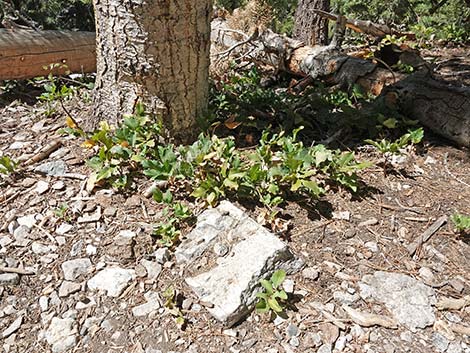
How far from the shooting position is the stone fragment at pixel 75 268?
7.03 feet

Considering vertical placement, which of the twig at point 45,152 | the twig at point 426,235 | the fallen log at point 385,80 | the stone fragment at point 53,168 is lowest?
the twig at point 426,235

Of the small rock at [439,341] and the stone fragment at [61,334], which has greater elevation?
the small rock at [439,341]

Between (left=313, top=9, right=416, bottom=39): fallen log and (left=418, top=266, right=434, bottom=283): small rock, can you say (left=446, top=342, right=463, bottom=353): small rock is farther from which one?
(left=313, top=9, right=416, bottom=39): fallen log

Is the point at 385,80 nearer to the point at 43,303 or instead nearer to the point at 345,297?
the point at 345,297

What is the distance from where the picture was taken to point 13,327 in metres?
1.93

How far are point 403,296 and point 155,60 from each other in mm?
2023

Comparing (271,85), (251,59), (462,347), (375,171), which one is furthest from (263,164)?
(251,59)

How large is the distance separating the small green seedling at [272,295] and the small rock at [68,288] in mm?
938

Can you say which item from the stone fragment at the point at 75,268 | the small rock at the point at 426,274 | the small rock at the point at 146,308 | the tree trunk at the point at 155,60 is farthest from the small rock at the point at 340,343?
the tree trunk at the point at 155,60

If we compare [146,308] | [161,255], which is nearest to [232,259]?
[161,255]

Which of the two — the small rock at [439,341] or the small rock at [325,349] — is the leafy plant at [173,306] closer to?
the small rock at [325,349]

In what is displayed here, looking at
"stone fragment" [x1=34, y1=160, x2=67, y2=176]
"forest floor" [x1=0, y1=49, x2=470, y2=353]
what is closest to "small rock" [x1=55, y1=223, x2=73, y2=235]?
"forest floor" [x1=0, y1=49, x2=470, y2=353]

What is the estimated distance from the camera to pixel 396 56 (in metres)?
4.77

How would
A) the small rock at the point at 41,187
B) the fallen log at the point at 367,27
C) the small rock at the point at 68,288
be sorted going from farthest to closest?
the fallen log at the point at 367,27 → the small rock at the point at 41,187 → the small rock at the point at 68,288
